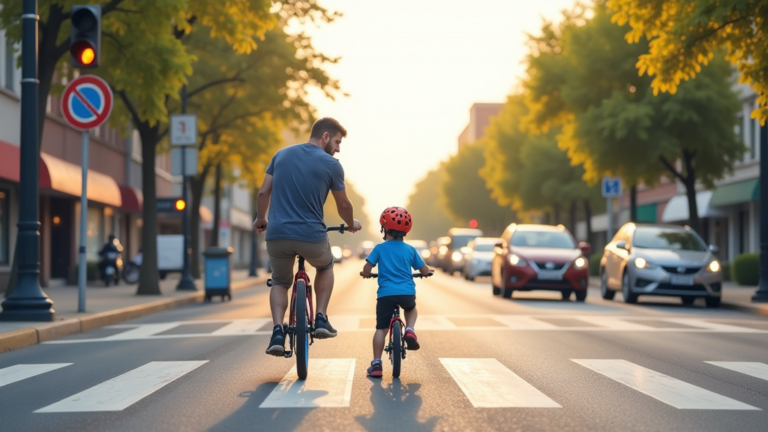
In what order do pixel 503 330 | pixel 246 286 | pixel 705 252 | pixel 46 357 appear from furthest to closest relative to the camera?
pixel 246 286
pixel 705 252
pixel 503 330
pixel 46 357

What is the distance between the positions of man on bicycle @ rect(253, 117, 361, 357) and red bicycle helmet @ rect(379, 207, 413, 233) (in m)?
0.28

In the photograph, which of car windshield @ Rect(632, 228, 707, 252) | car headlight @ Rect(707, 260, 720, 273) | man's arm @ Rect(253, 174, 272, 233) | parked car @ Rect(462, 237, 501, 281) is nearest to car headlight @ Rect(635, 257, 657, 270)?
car windshield @ Rect(632, 228, 707, 252)

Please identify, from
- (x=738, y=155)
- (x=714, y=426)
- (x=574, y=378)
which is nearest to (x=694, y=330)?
(x=574, y=378)

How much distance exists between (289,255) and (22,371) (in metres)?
2.90

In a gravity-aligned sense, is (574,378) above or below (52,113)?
below

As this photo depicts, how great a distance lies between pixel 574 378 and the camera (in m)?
8.45

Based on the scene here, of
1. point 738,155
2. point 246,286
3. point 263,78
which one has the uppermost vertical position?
point 263,78

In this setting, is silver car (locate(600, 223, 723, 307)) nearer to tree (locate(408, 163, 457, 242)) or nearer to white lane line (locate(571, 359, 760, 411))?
white lane line (locate(571, 359, 760, 411))

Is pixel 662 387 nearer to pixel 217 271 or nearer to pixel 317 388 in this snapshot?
pixel 317 388

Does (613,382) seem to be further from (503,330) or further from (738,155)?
(738,155)

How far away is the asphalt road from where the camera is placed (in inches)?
251

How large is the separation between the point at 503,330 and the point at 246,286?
22096 millimetres

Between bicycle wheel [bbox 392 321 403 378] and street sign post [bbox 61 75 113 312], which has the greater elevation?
street sign post [bbox 61 75 113 312]

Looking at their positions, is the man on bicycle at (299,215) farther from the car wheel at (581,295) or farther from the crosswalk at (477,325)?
the car wheel at (581,295)
